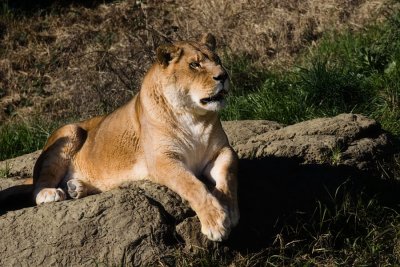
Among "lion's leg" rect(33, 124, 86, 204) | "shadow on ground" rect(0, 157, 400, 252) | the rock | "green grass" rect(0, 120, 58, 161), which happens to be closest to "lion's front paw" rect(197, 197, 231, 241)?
"shadow on ground" rect(0, 157, 400, 252)

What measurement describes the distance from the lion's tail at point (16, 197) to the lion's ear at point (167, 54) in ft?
5.20

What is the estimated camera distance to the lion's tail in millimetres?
6375

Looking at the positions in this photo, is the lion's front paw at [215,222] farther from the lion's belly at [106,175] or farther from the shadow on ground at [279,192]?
the lion's belly at [106,175]

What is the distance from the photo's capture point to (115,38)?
11.2m

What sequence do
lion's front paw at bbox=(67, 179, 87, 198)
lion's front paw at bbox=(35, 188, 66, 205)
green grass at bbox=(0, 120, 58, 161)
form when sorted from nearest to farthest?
lion's front paw at bbox=(35, 188, 66, 205)
lion's front paw at bbox=(67, 179, 87, 198)
green grass at bbox=(0, 120, 58, 161)

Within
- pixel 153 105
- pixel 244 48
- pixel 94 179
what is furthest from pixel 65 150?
pixel 244 48

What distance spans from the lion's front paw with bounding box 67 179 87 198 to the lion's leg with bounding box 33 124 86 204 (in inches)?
7.8

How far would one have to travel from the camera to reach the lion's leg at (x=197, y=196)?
5.02 m

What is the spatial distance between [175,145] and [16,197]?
1.55 m

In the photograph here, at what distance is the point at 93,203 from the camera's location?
528 cm

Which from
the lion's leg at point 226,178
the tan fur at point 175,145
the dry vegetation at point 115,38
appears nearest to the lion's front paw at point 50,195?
the tan fur at point 175,145

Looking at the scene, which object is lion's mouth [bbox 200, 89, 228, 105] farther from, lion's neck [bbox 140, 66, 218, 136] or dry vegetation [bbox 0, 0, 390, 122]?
dry vegetation [bbox 0, 0, 390, 122]

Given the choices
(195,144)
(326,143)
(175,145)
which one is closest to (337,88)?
(326,143)

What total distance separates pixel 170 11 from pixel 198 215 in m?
6.94
